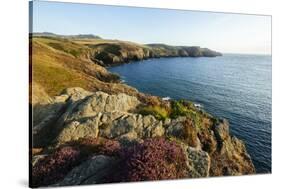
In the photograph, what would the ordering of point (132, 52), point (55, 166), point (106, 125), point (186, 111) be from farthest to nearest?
1. point (186, 111)
2. point (132, 52)
3. point (106, 125)
4. point (55, 166)

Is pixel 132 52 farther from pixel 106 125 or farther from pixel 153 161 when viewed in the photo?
pixel 153 161

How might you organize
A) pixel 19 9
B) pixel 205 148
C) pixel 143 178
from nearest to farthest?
pixel 19 9 → pixel 143 178 → pixel 205 148

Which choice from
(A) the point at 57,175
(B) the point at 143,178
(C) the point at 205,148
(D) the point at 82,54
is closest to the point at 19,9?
(D) the point at 82,54

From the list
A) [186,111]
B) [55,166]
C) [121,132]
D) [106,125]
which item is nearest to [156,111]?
[186,111]

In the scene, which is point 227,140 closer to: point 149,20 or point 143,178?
point 143,178

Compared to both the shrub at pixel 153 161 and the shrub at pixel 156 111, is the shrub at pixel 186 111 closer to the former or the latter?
the shrub at pixel 156 111

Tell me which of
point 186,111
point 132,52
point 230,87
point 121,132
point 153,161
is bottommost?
point 153,161
